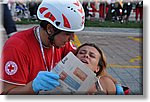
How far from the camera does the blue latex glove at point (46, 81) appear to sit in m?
1.95

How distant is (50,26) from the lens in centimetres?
216

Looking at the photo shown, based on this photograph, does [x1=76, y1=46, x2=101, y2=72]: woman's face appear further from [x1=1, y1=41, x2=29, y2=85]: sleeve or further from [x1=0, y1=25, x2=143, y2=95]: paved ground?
[x1=1, y1=41, x2=29, y2=85]: sleeve

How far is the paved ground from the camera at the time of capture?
4.06 meters

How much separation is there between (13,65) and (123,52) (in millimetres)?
5573

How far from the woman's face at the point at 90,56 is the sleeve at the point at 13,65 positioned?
46 cm

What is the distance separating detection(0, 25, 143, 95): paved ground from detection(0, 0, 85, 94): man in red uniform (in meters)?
0.56

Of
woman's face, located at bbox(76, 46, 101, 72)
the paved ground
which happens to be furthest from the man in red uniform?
the paved ground

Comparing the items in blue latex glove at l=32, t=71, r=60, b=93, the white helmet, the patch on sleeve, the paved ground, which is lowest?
the paved ground

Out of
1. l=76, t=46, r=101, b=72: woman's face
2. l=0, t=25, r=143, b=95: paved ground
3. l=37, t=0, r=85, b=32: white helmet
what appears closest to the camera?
l=37, t=0, r=85, b=32: white helmet

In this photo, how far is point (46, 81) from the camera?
1957mm

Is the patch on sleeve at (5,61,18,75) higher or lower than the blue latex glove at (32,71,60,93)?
higher

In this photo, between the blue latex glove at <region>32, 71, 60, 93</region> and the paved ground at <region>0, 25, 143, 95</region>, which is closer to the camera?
the blue latex glove at <region>32, 71, 60, 93</region>

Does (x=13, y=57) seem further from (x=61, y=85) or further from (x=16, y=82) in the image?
(x=61, y=85)

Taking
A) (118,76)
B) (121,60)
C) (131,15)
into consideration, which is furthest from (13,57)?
(131,15)
